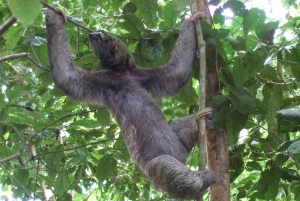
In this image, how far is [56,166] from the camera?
5504 mm

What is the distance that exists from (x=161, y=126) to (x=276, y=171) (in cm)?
158

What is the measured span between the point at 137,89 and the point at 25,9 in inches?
177

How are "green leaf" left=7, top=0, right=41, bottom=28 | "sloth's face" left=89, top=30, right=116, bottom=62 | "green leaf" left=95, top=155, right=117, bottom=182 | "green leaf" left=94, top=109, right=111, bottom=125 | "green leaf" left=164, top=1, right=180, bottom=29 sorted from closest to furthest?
"green leaf" left=7, top=0, right=41, bottom=28 < "green leaf" left=164, top=1, right=180, bottom=29 < "sloth's face" left=89, top=30, right=116, bottom=62 < "green leaf" left=95, top=155, right=117, bottom=182 < "green leaf" left=94, top=109, right=111, bottom=125

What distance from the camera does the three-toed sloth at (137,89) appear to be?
4887 mm

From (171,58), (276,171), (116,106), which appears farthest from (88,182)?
(276,171)

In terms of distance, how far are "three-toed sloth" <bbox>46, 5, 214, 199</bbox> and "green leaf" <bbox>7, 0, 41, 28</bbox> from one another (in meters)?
3.73

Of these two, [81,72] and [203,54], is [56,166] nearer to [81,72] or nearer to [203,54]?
[81,72]

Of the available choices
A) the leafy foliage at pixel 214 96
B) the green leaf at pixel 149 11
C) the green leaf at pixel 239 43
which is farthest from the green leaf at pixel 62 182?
the green leaf at pixel 239 43

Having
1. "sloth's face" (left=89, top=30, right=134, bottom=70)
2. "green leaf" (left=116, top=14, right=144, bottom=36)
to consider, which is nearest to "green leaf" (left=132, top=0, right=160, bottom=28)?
"green leaf" (left=116, top=14, right=144, bottom=36)

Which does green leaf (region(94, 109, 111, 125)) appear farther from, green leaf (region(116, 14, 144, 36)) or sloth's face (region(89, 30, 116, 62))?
green leaf (region(116, 14, 144, 36))

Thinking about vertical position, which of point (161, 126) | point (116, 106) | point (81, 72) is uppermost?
point (81, 72)

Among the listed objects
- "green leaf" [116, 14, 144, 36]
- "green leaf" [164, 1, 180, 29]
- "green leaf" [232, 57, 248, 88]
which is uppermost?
"green leaf" [116, 14, 144, 36]

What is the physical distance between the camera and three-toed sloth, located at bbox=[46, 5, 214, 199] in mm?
4887

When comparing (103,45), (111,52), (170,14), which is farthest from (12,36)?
(170,14)
